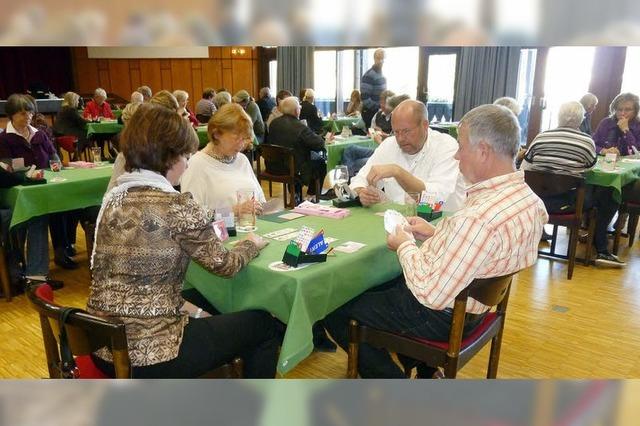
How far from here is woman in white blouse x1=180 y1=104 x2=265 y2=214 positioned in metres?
2.97

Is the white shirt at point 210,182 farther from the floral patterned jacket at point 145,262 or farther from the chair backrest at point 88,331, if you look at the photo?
the chair backrest at point 88,331

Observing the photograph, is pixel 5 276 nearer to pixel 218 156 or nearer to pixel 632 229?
pixel 218 156

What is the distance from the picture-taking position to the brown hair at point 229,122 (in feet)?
9.71

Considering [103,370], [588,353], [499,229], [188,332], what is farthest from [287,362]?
[588,353]

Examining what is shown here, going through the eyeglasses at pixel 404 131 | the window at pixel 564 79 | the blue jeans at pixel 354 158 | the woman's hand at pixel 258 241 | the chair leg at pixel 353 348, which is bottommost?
the chair leg at pixel 353 348

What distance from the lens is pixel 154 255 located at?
1659mm

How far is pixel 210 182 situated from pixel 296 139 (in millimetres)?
2822

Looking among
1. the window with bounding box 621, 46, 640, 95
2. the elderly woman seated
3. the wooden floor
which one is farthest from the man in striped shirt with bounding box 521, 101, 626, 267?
the window with bounding box 621, 46, 640, 95

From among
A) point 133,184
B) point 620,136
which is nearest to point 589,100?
point 620,136

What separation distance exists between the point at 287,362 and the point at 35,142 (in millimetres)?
3484

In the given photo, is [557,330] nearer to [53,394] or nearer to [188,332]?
[188,332]

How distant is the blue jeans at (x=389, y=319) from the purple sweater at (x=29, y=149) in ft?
10.3

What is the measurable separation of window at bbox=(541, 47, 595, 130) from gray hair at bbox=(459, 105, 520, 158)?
23.5 feet

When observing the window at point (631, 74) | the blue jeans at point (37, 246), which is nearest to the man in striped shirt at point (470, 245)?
the blue jeans at point (37, 246)
